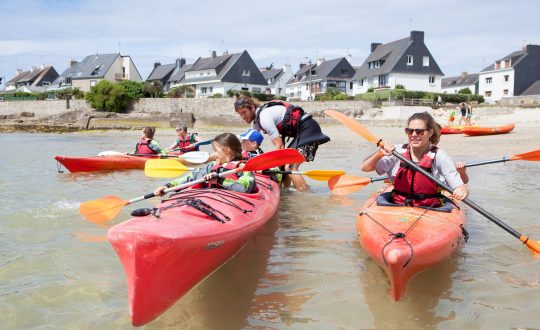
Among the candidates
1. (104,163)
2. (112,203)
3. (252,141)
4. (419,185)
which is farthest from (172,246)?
(104,163)

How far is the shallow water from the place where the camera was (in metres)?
3.14

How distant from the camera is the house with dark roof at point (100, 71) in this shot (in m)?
56.1

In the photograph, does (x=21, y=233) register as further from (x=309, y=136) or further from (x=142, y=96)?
(x=142, y=96)

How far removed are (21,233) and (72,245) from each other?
890 millimetres

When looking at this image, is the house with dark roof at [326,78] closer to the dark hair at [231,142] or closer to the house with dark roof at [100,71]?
the house with dark roof at [100,71]

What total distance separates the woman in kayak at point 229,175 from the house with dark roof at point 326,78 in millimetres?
45631

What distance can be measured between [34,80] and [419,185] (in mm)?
75453

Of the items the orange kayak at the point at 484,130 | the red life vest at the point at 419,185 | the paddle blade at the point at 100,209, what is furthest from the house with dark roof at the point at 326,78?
the red life vest at the point at 419,185

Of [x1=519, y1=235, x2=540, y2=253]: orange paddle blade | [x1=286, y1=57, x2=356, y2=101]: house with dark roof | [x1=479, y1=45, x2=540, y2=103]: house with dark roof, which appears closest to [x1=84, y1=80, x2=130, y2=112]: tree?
[x1=286, y1=57, x2=356, y2=101]: house with dark roof

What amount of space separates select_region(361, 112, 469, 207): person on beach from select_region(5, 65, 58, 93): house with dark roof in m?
72.1

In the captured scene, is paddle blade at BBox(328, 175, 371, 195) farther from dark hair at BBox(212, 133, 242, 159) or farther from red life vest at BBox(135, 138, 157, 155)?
red life vest at BBox(135, 138, 157, 155)

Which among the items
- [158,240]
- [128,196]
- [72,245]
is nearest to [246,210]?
[158,240]

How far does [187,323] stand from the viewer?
3070 millimetres

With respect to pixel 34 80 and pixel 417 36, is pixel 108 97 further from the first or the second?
pixel 34 80
